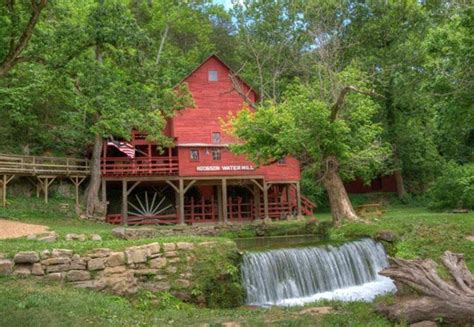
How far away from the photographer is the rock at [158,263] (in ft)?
33.0

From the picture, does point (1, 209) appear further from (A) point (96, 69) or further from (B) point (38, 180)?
(A) point (96, 69)

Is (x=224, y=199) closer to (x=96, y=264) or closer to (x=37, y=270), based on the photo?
(x=96, y=264)

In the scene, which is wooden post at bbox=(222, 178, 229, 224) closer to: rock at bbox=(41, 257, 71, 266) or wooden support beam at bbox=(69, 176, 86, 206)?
wooden support beam at bbox=(69, 176, 86, 206)

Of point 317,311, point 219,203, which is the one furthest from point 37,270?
point 219,203

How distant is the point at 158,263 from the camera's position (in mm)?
10125

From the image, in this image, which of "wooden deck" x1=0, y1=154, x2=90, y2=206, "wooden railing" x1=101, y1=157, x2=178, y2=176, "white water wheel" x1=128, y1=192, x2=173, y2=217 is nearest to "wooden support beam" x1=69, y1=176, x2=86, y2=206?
"wooden deck" x1=0, y1=154, x2=90, y2=206

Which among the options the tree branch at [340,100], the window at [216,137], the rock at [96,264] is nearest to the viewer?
the rock at [96,264]

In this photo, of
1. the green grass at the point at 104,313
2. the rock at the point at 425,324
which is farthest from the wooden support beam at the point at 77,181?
the rock at the point at 425,324

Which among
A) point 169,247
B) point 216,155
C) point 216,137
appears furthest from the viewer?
point 216,137

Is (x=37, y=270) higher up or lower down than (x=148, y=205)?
lower down

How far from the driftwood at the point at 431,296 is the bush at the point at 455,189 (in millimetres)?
15694

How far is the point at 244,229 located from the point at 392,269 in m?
16.1

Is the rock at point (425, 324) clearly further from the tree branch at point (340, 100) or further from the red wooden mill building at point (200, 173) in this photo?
the red wooden mill building at point (200, 173)

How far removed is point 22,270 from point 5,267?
1.05 feet
